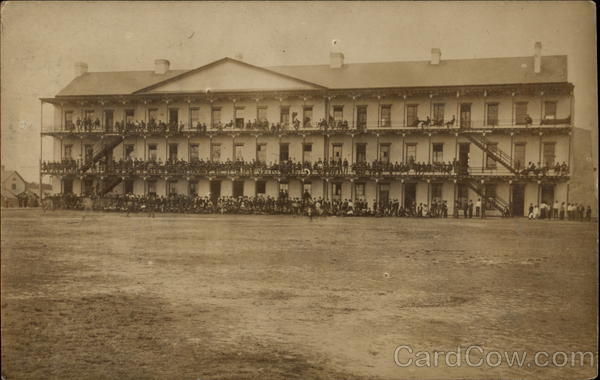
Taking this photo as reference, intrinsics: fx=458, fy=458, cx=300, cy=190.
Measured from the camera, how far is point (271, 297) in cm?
597

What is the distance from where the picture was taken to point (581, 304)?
5.66 m

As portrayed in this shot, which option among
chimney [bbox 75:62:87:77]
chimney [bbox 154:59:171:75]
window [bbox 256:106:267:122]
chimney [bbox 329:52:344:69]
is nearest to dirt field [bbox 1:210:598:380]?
window [bbox 256:106:267:122]

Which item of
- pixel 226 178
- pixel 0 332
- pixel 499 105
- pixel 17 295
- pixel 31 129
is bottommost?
pixel 0 332

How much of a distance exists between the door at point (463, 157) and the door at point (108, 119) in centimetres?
575

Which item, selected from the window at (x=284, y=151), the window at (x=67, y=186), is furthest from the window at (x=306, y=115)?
the window at (x=67, y=186)

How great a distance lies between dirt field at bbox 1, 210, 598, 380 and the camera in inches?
187

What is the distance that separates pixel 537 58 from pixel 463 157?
1.95 metres

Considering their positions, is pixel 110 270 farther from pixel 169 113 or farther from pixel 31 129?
pixel 169 113

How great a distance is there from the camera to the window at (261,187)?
8.19m

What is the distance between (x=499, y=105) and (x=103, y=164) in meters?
6.84

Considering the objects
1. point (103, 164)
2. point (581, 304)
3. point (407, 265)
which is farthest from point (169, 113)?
point (581, 304)

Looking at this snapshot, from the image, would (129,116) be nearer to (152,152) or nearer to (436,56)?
(152,152)

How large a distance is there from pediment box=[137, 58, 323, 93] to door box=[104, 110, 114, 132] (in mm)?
1045

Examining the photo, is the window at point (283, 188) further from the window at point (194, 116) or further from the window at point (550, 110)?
the window at point (550, 110)
